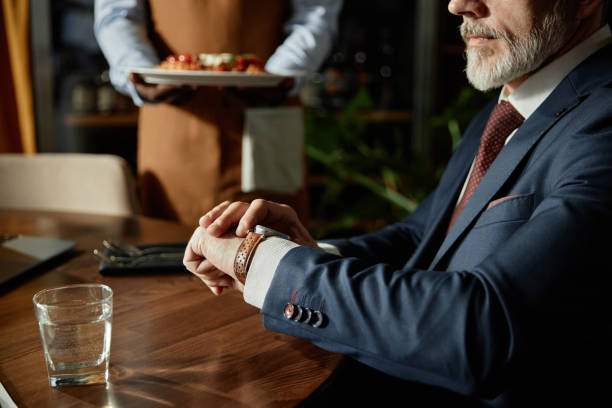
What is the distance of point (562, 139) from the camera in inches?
35.4

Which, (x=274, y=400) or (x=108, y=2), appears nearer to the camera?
(x=274, y=400)

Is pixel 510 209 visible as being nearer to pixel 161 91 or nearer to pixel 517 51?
pixel 517 51

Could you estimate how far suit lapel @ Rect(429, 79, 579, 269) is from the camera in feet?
3.14

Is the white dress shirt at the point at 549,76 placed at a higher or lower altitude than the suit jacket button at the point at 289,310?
higher

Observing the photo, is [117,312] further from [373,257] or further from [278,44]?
[278,44]

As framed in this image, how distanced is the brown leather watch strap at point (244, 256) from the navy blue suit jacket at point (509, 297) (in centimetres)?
7

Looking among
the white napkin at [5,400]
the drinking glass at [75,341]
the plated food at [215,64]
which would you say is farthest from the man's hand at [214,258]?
the plated food at [215,64]

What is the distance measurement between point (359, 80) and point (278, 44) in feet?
5.71

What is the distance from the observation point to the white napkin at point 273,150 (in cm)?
200

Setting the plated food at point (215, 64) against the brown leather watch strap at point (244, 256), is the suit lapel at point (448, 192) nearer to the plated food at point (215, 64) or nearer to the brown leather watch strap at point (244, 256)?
the brown leather watch strap at point (244, 256)

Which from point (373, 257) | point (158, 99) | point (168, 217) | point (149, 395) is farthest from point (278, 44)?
point (149, 395)

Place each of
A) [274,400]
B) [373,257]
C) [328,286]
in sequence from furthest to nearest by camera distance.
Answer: [373,257] → [328,286] → [274,400]

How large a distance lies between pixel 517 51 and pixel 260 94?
38.6 inches

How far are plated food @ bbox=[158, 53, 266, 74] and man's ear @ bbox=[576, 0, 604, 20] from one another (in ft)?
3.05
